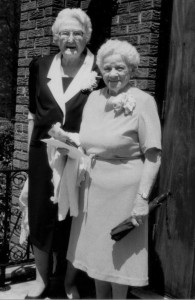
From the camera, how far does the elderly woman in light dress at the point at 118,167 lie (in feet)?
9.64

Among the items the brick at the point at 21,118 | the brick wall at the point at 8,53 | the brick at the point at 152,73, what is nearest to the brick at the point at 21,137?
the brick at the point at 21,118

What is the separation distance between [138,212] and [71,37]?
1321 mm

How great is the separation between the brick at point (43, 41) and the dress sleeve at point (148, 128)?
185cm

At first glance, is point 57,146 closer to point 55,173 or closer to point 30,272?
point 55,173

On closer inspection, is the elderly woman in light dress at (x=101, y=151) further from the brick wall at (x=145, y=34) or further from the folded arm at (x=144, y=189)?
the brick wall at (x=145, y=34)

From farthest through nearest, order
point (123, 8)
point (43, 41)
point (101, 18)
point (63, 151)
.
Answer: point (43, 41), point (101, 18), point (123, 8), point (63, 151)

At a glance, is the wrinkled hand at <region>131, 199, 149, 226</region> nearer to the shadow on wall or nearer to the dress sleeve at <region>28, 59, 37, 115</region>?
the dress sleeve at <region>28, 59, 37, 115</region>

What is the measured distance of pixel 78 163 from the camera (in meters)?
3.17

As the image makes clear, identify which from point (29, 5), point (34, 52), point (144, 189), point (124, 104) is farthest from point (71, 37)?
point (29, 5)

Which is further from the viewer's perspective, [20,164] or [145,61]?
[20,164]

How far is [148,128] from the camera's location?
114 inches

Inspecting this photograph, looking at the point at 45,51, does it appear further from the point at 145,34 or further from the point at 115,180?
the point at 115,180

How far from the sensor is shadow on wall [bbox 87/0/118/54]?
4.18 meters

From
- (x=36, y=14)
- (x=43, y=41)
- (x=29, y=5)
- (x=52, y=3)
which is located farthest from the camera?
(x=29, y=5)
